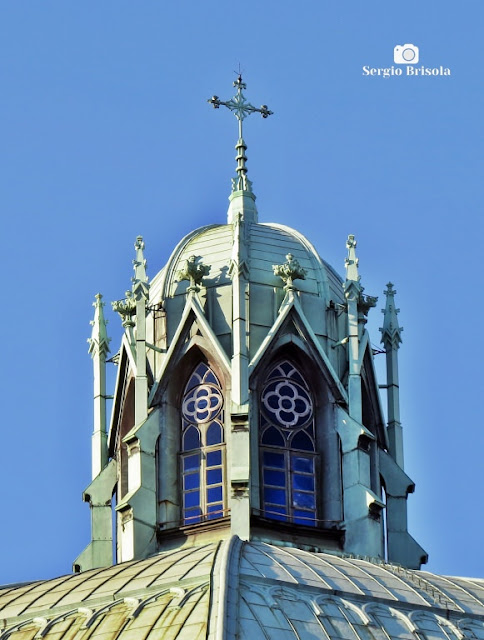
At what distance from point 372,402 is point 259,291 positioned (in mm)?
4837

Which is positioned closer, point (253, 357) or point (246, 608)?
point (246, 608)

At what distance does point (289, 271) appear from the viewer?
322 feet

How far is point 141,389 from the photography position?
97.7 m

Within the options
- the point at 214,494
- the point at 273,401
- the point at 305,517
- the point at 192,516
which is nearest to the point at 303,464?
the point at 305,517

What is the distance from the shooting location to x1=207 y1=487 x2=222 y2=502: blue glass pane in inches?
3750

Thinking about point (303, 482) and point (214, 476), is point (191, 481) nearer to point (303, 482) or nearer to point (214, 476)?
point (214, 476)

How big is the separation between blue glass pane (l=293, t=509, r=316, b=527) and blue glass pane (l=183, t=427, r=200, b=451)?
12.0ft

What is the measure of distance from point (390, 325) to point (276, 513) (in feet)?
30.5

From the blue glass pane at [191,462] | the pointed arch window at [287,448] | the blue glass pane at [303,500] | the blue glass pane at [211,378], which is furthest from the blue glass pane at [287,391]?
the blue glass pane at [191,462]

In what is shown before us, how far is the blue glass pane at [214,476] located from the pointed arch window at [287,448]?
3.96 ft

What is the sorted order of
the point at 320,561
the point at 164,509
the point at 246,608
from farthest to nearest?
the point at 164,509
the point at 320,561
the point at 246,608

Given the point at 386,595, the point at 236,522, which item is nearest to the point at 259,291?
the point at 236,522

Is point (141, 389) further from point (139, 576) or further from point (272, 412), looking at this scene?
point (139, 576)

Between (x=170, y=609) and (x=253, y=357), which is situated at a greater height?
(x=253, y=357)
